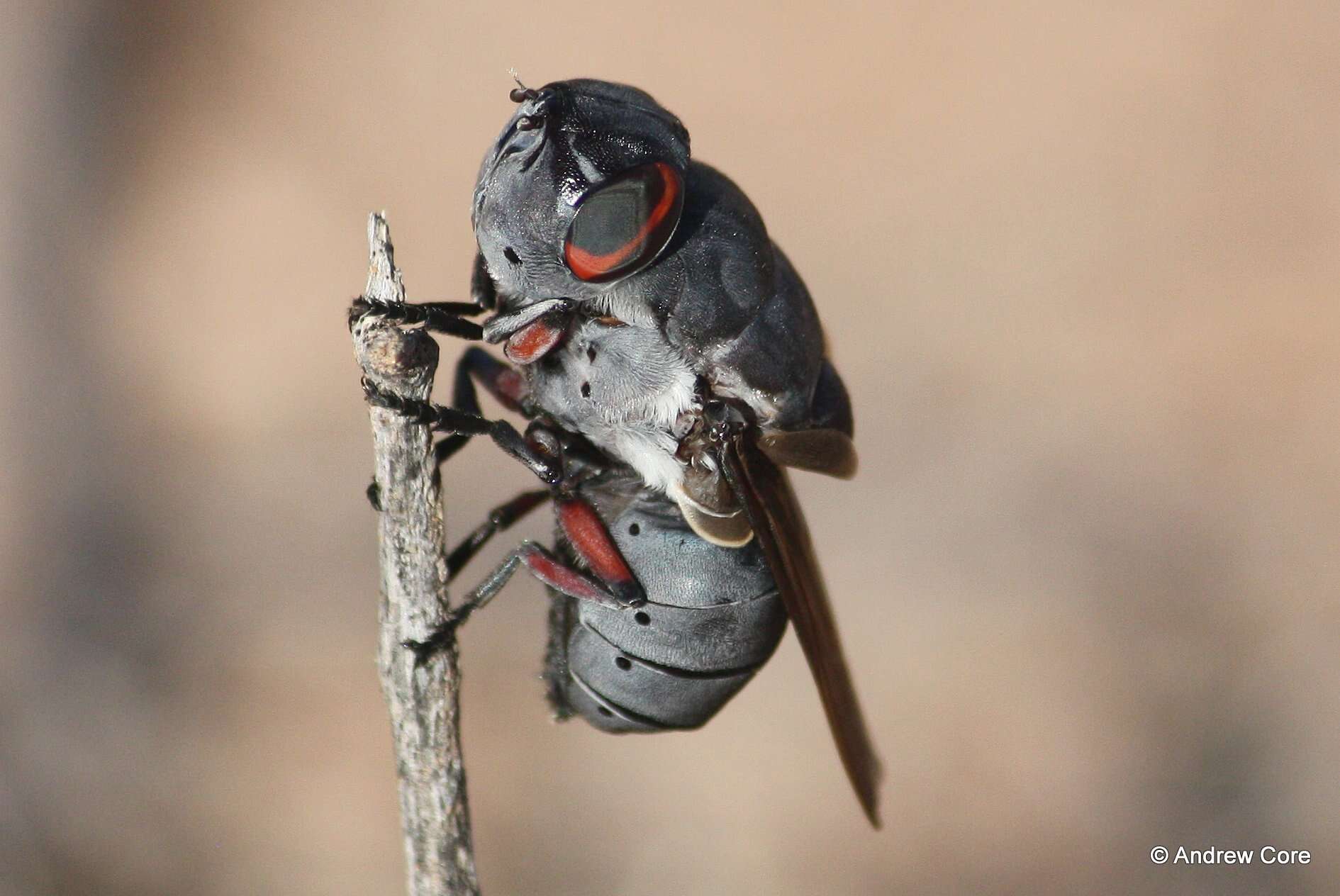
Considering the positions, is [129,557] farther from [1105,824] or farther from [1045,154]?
[1045,154]

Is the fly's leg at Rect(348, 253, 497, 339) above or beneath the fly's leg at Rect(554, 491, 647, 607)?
above

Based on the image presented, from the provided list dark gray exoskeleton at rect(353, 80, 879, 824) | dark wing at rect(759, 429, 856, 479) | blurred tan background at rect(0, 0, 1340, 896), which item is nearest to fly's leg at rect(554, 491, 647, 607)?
dark gray exoskeleton at rect(353, 80, 879, 824)

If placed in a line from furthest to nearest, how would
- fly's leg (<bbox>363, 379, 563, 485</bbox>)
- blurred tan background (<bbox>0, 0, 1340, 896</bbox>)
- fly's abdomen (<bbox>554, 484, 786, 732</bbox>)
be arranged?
blurred tan background (<bbox>0, 0, 1340, 896</bbox>)
fly's abdomen (<bbox>554, 484, 786, 732</bbox>)
fly's leg (<bbox>363, 379, 563, 485</bbox>)

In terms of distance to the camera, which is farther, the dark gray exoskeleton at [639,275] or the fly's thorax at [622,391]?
the fly's thorax at [622,391]

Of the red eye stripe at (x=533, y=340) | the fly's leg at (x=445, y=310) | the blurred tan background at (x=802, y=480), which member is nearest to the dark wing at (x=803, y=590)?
the red eye stripe at (x=533, y=340)

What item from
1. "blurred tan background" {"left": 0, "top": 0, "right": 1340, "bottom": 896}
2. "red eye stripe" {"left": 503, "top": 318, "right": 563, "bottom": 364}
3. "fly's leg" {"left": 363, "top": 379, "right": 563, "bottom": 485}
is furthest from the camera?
"blurred tan background" {"left": 0, "top": 0, "right": 1340, "bottom": 896}

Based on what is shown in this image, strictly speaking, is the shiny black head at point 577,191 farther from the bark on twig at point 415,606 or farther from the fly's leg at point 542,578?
the fly's leg at point 542,578

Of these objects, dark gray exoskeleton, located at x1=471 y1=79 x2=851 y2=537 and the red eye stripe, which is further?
the red eye stripe

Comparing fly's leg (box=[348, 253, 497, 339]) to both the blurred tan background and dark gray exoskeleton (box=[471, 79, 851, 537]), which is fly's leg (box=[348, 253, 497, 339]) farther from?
the blurred tan background

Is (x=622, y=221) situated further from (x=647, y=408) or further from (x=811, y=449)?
(x=811, y=449)
